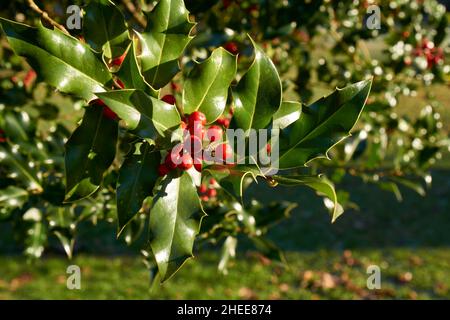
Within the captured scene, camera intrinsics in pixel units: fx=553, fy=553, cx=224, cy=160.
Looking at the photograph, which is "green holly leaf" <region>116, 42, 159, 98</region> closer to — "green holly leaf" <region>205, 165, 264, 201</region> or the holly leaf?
the holly leaf

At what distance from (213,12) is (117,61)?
1254 mm

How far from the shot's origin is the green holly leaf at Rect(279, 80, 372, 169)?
42.1 inches

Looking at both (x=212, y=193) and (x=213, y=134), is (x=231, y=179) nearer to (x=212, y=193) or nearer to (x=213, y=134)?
(x=213, y=134)

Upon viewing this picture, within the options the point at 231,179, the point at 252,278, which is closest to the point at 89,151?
the point at 231,179

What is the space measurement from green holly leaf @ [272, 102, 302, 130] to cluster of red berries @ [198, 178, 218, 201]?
753mm

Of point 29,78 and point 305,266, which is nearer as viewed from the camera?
point 29,78

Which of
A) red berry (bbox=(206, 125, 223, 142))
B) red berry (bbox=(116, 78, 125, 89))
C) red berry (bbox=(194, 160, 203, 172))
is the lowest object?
red berry (bbox=(194, 160, 203, 172))

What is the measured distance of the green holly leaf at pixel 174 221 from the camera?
3.51ft

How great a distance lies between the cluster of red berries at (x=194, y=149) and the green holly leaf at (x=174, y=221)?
1.1 inches

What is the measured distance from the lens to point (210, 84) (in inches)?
45.9

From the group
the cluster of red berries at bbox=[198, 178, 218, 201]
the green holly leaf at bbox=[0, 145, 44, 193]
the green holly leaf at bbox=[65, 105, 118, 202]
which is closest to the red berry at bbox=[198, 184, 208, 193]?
the cluster of red berries at bbox=[198, 178, 218, 201]

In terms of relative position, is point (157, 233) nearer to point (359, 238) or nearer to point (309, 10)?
point (309, 10)

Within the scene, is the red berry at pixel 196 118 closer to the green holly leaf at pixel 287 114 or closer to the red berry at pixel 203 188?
the green holly leaf at pixel 287 114

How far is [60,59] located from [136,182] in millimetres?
278
